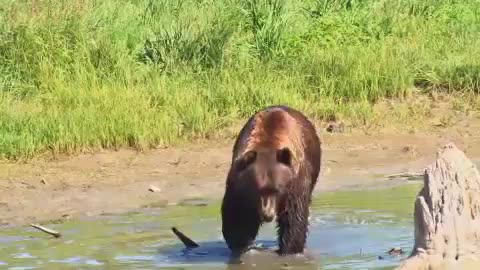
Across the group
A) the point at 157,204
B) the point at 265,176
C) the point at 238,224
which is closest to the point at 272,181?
the point at 265,176

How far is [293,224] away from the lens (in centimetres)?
788

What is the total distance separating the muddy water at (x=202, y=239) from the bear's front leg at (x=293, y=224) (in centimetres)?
10

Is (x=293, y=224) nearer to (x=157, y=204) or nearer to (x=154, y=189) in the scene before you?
(x=157, y=204)

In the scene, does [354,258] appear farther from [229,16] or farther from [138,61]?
[229,16]

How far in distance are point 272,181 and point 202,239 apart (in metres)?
1.56

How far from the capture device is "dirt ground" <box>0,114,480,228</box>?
9922 millimetres

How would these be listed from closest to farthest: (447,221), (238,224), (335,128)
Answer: (447,221)
(238,224)
(335,128)

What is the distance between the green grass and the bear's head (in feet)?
12.0

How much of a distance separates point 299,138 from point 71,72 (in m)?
4.84

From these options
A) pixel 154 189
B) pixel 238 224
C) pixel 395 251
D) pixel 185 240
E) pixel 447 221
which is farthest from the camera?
pixel 154 189

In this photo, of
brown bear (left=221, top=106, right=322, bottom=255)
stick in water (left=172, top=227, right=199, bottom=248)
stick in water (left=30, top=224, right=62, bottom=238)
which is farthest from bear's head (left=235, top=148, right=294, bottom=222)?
stick in water (left=30, top=224, right=62, bottom=238)

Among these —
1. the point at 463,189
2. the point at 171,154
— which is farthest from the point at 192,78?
the point at 463,189

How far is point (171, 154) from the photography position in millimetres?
11016

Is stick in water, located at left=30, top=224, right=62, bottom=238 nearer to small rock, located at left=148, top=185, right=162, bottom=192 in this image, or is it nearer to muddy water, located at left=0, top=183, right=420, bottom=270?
muddy water, located at left=0, top=183, right=420, bottom=270
